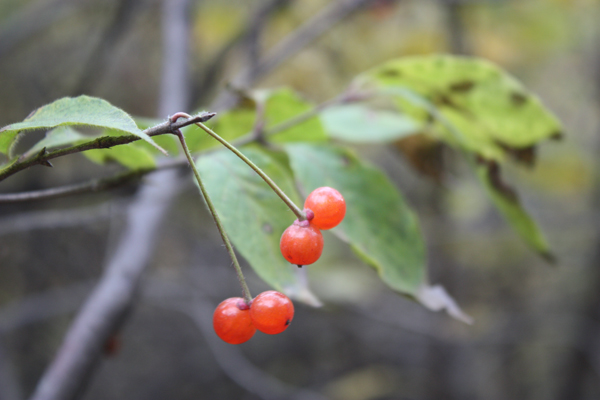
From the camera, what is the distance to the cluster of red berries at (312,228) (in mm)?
389

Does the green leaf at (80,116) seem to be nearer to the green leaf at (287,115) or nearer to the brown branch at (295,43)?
the green leaf at (287,115)

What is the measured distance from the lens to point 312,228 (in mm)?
400

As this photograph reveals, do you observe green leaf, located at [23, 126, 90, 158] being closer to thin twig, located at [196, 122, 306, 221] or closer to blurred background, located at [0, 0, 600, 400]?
thin twig, located at [196, 122, 306, 221]

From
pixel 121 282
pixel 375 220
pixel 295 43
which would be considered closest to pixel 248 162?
pixel 375 220

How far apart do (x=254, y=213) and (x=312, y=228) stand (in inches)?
4.0

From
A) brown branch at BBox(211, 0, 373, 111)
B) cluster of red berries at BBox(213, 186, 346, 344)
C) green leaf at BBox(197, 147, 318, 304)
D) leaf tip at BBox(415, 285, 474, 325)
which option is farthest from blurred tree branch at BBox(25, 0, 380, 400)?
leaf tip at BBox(415, 285, 474, 325)

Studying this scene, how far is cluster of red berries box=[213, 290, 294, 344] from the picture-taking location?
0.40m

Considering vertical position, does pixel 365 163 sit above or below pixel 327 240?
below

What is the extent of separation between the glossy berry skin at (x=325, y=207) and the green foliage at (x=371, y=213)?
0.09m

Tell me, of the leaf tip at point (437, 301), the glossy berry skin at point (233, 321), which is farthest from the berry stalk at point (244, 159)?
the leaf tip at point (437, 301)

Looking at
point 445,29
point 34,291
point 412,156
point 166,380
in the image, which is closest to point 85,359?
point 412,156

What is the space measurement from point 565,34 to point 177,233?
7.28 feet

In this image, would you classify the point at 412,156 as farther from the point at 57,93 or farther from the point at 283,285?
the point at 57,93

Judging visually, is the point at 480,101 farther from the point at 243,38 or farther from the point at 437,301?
the point at 243,38
